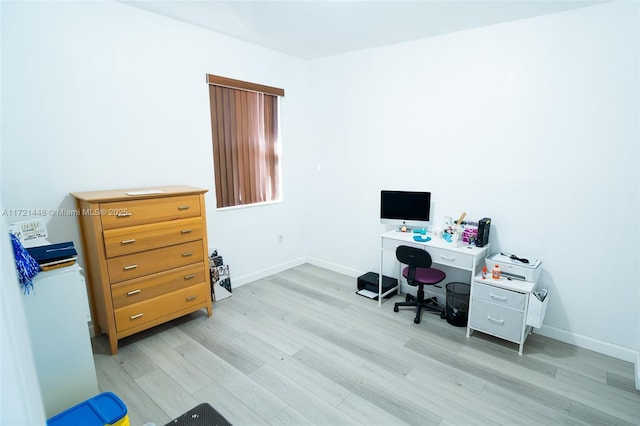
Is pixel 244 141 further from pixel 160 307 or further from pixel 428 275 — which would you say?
pixel 428 275

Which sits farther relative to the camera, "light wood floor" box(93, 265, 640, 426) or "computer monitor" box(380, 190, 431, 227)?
"computer monitor" box(380, 190, 431, 227)

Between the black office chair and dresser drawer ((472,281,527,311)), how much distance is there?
1.15 feet

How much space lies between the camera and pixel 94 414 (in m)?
1.63

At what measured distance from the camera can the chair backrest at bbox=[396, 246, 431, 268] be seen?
2809mm

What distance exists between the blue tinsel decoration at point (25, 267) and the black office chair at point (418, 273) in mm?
2567

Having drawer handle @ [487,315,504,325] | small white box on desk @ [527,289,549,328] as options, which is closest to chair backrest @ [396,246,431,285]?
drawer handle @ [487,315,504,325]

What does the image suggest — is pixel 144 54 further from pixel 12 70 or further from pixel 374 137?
pixel 374 137

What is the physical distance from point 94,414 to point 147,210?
1.37 meters

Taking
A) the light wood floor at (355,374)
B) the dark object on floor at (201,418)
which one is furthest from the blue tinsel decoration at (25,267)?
the dark object on floor at (201,418)

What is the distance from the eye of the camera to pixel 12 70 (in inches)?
86.3

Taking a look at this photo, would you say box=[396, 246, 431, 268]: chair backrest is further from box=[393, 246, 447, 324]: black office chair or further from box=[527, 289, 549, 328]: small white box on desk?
box=[527, 289, 549, 328]: small white box on desk

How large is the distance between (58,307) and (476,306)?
2.94 metres

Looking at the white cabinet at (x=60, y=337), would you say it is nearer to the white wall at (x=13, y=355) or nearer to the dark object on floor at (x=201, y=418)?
the dark object on floor at (x=201, y=418)

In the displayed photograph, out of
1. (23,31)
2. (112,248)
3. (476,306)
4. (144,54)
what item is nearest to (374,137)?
(476,306)
